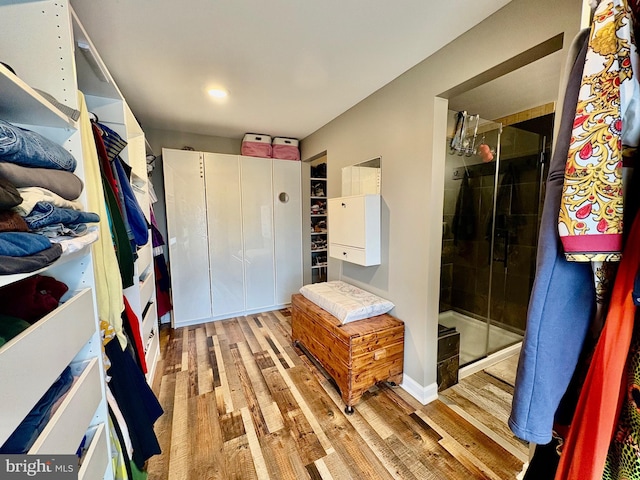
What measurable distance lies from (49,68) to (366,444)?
218cm

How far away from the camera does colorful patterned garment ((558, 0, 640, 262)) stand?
0.46 m

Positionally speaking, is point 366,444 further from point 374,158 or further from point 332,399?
point 374,158

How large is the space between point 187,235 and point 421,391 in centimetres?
275

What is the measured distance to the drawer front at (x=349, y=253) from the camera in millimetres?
2082

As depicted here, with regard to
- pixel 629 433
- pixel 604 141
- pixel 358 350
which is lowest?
pixel 358 350

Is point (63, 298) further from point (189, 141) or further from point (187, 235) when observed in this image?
point (189, 141)

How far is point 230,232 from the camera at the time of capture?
3.09m

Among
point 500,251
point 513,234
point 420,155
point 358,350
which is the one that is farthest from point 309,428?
point 513,234

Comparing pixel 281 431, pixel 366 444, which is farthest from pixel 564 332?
pixel 281 431

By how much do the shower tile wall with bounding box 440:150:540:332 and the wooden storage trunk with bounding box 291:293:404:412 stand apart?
2.68ft

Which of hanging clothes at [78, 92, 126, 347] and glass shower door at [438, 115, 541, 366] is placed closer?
hanging clothes at [78, 92, 126, 347]

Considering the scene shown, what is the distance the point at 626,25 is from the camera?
473 mm

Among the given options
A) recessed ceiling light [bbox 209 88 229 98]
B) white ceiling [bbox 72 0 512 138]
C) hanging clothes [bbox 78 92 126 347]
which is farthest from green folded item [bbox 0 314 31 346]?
recessed ceiling light [bbox 209 88 229 98]

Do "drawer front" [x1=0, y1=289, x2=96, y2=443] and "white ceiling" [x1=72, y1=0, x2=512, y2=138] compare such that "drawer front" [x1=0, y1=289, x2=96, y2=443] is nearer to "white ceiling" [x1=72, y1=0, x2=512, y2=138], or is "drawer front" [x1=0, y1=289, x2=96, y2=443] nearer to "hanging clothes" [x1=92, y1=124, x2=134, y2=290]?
"hanging clothes" [x1=92, y1=124, x2=134, y2=290]
